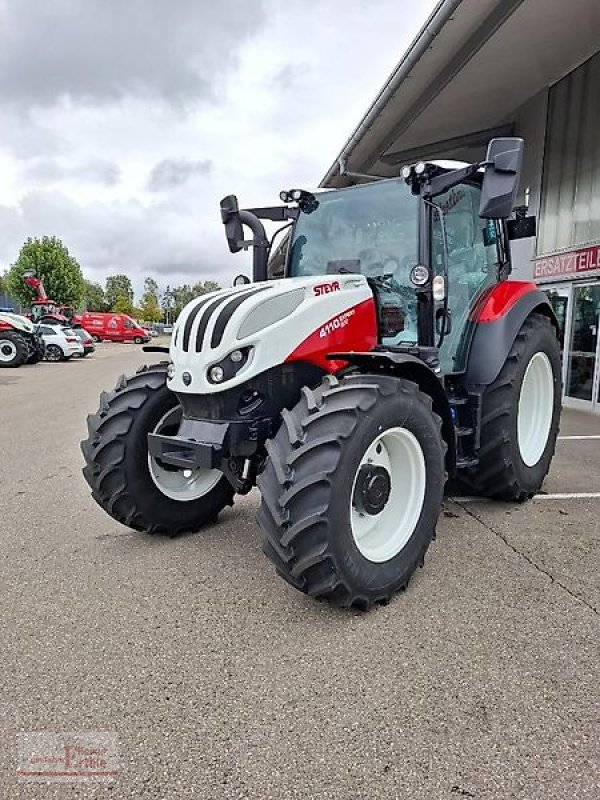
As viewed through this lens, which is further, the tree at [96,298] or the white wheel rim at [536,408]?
the tree at [96,298]

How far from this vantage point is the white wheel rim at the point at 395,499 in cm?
301

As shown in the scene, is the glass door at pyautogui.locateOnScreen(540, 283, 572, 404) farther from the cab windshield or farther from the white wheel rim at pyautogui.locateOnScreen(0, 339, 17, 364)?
the white wheel rim at pyautogui.locateOnScreen(0, 339, 17, 364)

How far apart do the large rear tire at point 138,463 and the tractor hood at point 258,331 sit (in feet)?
1.25

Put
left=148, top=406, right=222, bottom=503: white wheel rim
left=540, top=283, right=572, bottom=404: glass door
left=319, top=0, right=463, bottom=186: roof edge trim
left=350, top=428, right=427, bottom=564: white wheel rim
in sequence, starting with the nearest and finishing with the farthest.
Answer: left=350, top=428, right=427, bottom=564: white wheel rim < left=148, top=406, right=222, bottom=503: white wheel rim < left=319, top=0, right=463, bottom=186: roof edge trim < left=540, top=283, right=572, bottom=404: glass door

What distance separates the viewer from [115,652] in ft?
8.44

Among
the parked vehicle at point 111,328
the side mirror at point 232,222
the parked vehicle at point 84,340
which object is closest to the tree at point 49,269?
the parked vehicle at point 111,328

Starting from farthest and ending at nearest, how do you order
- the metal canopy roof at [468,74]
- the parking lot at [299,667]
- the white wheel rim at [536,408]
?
the metal canopy roof at [468,74], the white wheel rim at [536,408], the parking lot at [299,667]

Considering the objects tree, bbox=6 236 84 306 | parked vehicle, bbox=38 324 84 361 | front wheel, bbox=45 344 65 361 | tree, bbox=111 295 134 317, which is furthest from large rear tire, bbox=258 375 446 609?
tree, bbox=111 295 134 317

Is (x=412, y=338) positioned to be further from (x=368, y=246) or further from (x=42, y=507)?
(x=42, y=507)

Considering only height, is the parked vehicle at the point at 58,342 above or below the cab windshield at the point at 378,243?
below

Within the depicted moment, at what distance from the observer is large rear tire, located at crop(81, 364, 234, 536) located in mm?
3562

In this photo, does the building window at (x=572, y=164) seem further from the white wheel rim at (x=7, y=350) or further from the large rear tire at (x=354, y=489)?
the white wheel rim at (x=7, y=350)

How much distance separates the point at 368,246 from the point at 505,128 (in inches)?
371

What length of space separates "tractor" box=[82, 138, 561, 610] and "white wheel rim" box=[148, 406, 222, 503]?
13 mm
